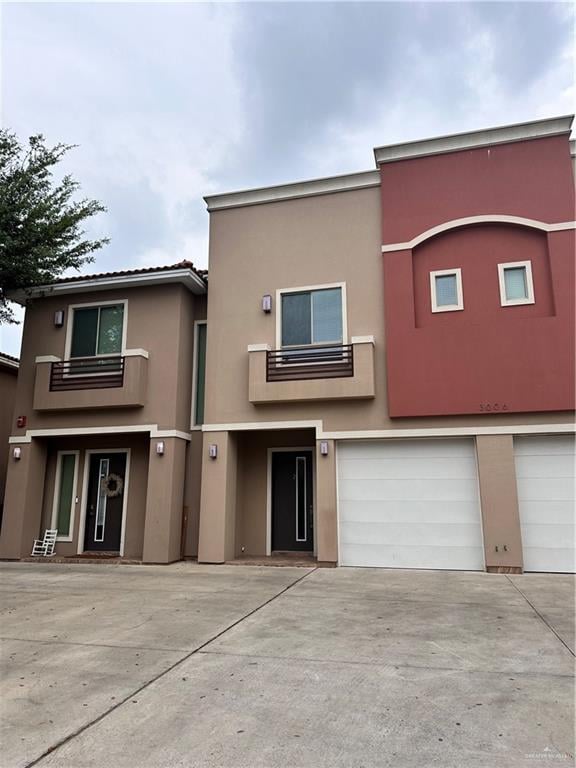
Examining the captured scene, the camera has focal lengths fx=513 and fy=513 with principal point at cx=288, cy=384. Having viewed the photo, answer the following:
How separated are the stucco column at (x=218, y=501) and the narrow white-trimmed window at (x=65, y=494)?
3.39 meters

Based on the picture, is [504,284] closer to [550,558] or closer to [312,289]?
[312,289]

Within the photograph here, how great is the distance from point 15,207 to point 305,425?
7.48m

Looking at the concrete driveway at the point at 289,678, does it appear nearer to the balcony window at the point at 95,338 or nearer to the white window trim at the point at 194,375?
the white window trim at the point at 194,375

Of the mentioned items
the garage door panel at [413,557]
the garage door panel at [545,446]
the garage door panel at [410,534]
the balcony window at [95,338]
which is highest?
the balcony window at [95,338]

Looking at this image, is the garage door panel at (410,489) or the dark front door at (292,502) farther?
the dark front door at (292,502)

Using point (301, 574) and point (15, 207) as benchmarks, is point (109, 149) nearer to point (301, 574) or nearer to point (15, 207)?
point (15, 207)

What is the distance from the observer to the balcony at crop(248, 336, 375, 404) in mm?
9375

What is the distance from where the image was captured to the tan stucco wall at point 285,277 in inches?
384

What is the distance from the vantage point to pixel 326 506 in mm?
9383

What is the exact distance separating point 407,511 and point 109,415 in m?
6.38

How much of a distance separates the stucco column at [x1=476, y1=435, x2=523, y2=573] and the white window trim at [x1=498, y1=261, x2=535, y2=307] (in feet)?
7.81

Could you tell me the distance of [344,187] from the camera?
10391 millimetres

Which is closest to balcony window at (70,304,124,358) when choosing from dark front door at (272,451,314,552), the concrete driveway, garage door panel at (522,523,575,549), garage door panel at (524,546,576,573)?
dark front door at (272,451,314,552)

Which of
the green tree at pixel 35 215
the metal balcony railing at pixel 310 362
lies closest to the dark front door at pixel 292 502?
the metal balcony railing at pixel 310 362
